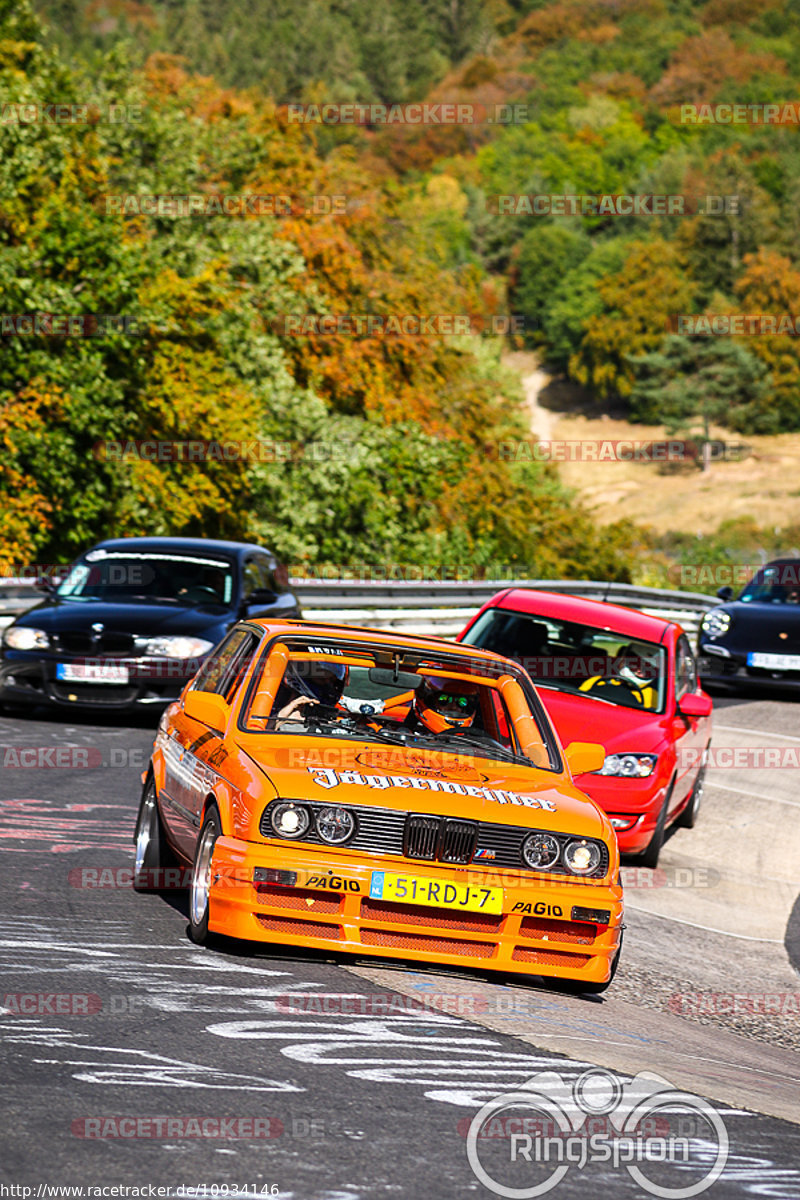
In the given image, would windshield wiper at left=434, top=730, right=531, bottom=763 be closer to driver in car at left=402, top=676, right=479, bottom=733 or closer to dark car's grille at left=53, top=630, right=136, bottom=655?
driver in car at left=402, top=676, right=479, bottom=733

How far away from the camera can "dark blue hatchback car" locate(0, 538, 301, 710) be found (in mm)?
12844

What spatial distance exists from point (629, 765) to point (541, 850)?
13.0ft

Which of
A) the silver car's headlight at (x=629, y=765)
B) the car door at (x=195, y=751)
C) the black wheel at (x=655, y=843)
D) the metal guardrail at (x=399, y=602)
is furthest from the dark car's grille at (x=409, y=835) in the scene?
the metal guardrail at (x=399, y=602)

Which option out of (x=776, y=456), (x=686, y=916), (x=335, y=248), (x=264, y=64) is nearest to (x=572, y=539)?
(x=335, y=248)

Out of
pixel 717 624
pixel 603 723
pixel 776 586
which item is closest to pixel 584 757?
pixel 603 723

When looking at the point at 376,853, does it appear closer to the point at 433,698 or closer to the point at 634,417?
the point at 433,698

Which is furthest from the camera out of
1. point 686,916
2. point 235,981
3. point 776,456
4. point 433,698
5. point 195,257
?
point 776,456

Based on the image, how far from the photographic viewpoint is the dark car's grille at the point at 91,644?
42.2 ft

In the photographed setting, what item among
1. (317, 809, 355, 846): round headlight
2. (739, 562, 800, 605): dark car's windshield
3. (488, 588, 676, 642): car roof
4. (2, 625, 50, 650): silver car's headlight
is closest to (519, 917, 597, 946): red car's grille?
(317, 809, 355, 846): round headlight

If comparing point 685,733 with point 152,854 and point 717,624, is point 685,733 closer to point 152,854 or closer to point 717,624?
point 152,854

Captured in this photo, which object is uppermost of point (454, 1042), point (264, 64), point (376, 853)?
point (264, 64)

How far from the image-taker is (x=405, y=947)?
19.8ft

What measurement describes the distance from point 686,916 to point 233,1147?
239 inches

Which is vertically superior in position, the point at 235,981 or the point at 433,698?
the point at 433,698
